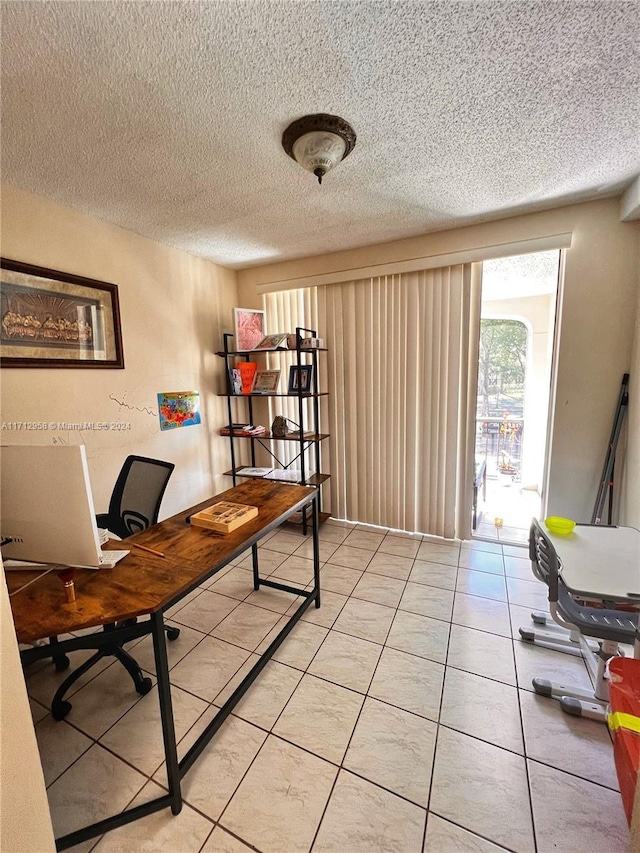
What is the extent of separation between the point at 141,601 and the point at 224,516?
0.57 metres

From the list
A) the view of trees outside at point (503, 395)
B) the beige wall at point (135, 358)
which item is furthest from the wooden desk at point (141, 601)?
the view of trees outside at point (503, 395)

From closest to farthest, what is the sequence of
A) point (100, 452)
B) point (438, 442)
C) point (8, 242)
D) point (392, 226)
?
point (8, 242) → point (100, 452) → point (392, 226) → point (438, 442)

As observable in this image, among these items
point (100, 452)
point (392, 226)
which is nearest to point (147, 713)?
point (100, 452)

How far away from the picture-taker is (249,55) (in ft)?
3.72

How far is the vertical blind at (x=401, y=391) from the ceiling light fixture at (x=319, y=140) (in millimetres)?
1472

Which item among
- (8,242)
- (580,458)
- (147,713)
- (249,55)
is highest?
(249,55)

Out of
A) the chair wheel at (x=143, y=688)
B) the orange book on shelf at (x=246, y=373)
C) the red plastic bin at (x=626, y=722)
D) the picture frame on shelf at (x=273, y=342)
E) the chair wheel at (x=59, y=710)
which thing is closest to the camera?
the red plastic bin at (x=626, y=722)

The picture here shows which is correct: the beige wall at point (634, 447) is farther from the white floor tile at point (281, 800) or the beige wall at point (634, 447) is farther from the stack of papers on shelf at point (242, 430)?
the stack of papers on shelf at point (242, 430)

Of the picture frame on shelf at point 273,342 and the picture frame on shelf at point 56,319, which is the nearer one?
the picture frame on shelf at point 56,319

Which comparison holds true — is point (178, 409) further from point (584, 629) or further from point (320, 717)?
point (584, 629)

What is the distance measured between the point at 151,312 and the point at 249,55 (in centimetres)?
193

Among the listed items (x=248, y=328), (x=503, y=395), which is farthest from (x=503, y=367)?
(x=248, y=328)

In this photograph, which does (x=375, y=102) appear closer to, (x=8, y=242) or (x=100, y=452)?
(x=8, y=242)

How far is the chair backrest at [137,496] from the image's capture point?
1.94m
